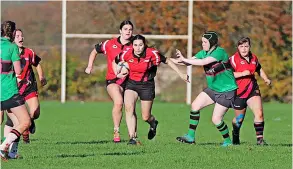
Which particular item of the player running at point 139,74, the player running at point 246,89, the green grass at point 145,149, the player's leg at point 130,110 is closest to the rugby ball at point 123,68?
the player running at point 139,74

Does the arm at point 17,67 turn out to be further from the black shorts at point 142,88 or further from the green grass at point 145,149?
the black shorts at point 142,88

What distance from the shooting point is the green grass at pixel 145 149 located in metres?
12.2

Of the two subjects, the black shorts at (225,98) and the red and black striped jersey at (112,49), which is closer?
the black shorts at (225,98)

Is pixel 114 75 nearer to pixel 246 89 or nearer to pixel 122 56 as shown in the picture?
pixel 122 56

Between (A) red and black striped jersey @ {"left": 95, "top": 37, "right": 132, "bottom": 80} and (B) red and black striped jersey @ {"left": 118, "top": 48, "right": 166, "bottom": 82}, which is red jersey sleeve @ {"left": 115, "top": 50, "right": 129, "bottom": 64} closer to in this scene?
(B) red and black striped jersey @ {"left": 118, "top": 48, "right": 166, "bottom": 82}

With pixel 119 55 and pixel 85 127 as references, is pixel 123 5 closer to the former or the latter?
pixel 85 127

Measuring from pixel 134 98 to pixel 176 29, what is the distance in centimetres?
1576

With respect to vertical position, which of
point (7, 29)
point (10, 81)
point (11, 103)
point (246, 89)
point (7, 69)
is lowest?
point (11, 103)

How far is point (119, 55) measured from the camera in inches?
608

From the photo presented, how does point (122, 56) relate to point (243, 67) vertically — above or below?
above

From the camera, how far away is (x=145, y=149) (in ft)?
46.0

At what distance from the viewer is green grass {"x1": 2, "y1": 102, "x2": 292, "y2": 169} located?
12180 millimetres

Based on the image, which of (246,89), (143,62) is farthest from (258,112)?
(143,62)

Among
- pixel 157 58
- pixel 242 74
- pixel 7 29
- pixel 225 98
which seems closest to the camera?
pixel 7 29
